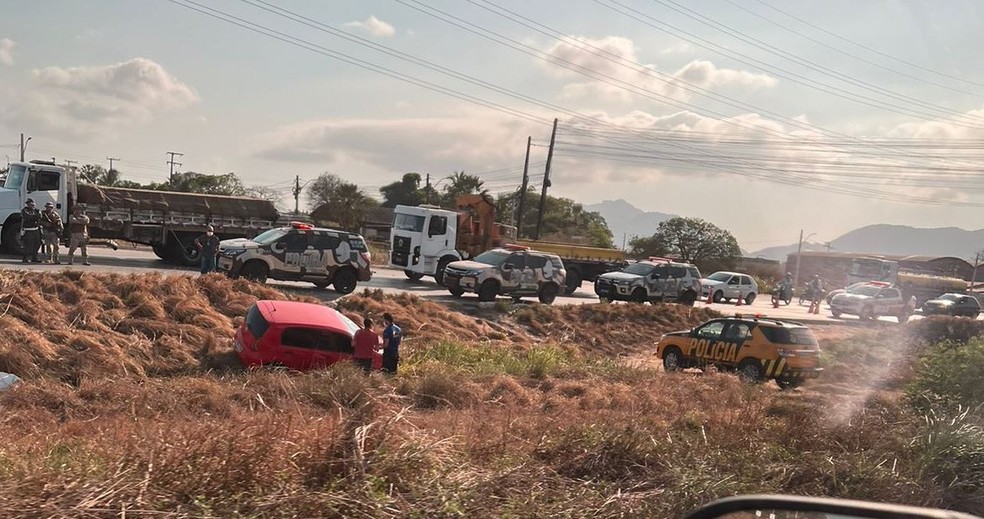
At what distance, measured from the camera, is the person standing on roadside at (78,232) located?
79.3ft

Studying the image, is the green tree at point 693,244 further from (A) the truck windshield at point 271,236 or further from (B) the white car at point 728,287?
(A) the truck windshield at point 271,236

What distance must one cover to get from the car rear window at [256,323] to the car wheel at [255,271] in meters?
8.20

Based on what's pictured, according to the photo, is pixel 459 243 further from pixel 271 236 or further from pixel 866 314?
pixel 866 314

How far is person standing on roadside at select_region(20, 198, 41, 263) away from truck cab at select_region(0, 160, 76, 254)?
594 millimetres

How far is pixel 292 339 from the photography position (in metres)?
14.5

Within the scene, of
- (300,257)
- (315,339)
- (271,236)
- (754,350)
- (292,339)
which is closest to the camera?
(292,339)

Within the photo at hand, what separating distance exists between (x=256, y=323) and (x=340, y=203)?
51640mm

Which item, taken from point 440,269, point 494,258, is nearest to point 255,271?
point 494,258

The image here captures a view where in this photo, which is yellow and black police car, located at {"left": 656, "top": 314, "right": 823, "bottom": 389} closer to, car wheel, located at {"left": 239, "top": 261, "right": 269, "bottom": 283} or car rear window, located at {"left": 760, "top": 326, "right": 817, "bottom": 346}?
car rear window, located at {"left": 760, "top": 326, "right": 817, "bottom": 346}

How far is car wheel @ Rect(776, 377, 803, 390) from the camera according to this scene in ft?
58.3

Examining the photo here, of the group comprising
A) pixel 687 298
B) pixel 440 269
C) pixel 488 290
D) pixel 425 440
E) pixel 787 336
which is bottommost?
pixel 687 298

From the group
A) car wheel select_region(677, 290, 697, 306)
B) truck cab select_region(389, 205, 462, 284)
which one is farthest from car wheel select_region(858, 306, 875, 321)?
truck cab select_region(389, 205, 462, 284)

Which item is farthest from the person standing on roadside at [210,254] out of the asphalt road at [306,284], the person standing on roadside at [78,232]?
the person standing on roadside at [78,232]

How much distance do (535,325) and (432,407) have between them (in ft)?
46.9
